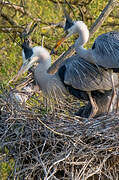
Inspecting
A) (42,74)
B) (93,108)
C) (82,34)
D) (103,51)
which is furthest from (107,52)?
(42,74)

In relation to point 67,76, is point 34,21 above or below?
above

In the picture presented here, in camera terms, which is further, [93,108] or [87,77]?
[93,108]

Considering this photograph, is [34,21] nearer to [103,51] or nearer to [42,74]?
[42,74]

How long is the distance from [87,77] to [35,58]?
753 mm

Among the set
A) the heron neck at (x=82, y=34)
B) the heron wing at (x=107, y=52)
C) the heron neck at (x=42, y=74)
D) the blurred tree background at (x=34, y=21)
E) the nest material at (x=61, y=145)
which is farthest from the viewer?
the blurred tree background at (x=34, y=21)

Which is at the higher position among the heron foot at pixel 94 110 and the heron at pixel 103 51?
the heron at pixel 103 51

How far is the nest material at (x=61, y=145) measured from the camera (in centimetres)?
515

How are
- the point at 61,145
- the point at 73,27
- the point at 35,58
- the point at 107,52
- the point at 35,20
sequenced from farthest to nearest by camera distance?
the point at 35,20
the point at 73,27
the point at 35,58
the point at 107,52
the point at 61,145

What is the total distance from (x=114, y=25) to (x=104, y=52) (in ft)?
6.82

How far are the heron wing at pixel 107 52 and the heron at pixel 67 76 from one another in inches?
8.5

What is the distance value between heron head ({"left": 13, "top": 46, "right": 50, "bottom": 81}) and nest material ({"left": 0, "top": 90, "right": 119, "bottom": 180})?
68cm

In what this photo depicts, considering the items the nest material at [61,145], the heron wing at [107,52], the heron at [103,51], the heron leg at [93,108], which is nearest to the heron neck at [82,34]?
the heron at [103,51]

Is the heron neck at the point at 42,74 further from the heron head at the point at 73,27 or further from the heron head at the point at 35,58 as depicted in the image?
the heron head at the point at 73,27

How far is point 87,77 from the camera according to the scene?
21.1 ft
